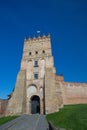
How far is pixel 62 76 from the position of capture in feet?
130

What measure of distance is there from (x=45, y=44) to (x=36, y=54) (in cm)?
324

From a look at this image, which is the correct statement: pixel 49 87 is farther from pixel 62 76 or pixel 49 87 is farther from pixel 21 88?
pixel 62 76

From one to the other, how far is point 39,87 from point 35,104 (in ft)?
11.3

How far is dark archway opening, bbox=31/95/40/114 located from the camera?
100ft

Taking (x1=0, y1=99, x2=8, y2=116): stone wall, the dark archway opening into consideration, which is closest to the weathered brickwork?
the dark archway opening

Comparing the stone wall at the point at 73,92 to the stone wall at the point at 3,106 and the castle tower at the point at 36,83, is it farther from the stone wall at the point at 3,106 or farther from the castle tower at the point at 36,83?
the stone wall at the point at 3,106

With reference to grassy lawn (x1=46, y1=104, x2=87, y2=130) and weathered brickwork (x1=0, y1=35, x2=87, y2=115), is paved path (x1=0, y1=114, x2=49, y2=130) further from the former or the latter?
weathered brickwork (x1=0, y1=35, x2=87, y2=115)

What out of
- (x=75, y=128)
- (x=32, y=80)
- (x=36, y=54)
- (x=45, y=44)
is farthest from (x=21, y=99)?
(x=75, y=128)

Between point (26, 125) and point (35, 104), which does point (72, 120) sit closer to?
point (26, 125)

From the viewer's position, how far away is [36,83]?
31578mm

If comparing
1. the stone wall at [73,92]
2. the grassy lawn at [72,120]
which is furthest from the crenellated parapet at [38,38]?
the grassy lawn at [72,120]

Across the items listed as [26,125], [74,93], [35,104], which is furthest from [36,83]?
[26,125]

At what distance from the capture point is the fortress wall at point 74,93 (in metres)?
37.1

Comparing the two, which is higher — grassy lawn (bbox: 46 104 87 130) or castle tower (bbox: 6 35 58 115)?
castle tower (bbox: 6 35 58 115)
